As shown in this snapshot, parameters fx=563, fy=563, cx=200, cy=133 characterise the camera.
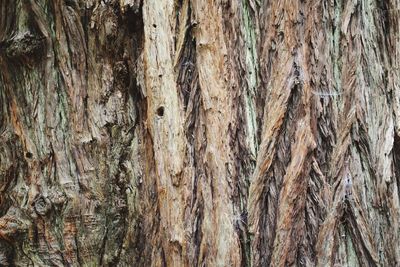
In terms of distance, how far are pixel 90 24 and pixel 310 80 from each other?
0.68 meters

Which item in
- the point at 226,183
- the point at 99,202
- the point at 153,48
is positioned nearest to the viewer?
the point at 226,183

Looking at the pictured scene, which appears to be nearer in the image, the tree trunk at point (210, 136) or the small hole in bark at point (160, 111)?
the tree trunk at point (210, 136)

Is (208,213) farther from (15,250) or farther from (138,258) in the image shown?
(15,250)

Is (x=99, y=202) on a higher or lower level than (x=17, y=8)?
lower

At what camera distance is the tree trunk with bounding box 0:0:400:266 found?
138 centimetres

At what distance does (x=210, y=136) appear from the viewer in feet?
4.65

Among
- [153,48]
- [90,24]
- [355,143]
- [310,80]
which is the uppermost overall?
[90,24]

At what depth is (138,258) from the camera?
1.62 m

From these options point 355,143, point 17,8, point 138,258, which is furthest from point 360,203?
point 17,8

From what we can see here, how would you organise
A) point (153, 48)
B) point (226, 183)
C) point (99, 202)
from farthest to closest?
point (99, 202) < point (153, 48) < point (226, 183)

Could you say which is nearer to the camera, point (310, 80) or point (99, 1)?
point (310, 80)

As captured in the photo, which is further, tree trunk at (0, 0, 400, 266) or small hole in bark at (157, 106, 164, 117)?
small hole in bark at (157, 106, 164, 117)

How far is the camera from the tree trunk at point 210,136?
1.38 meters

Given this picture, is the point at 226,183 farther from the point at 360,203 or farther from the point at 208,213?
the point at 360,203
